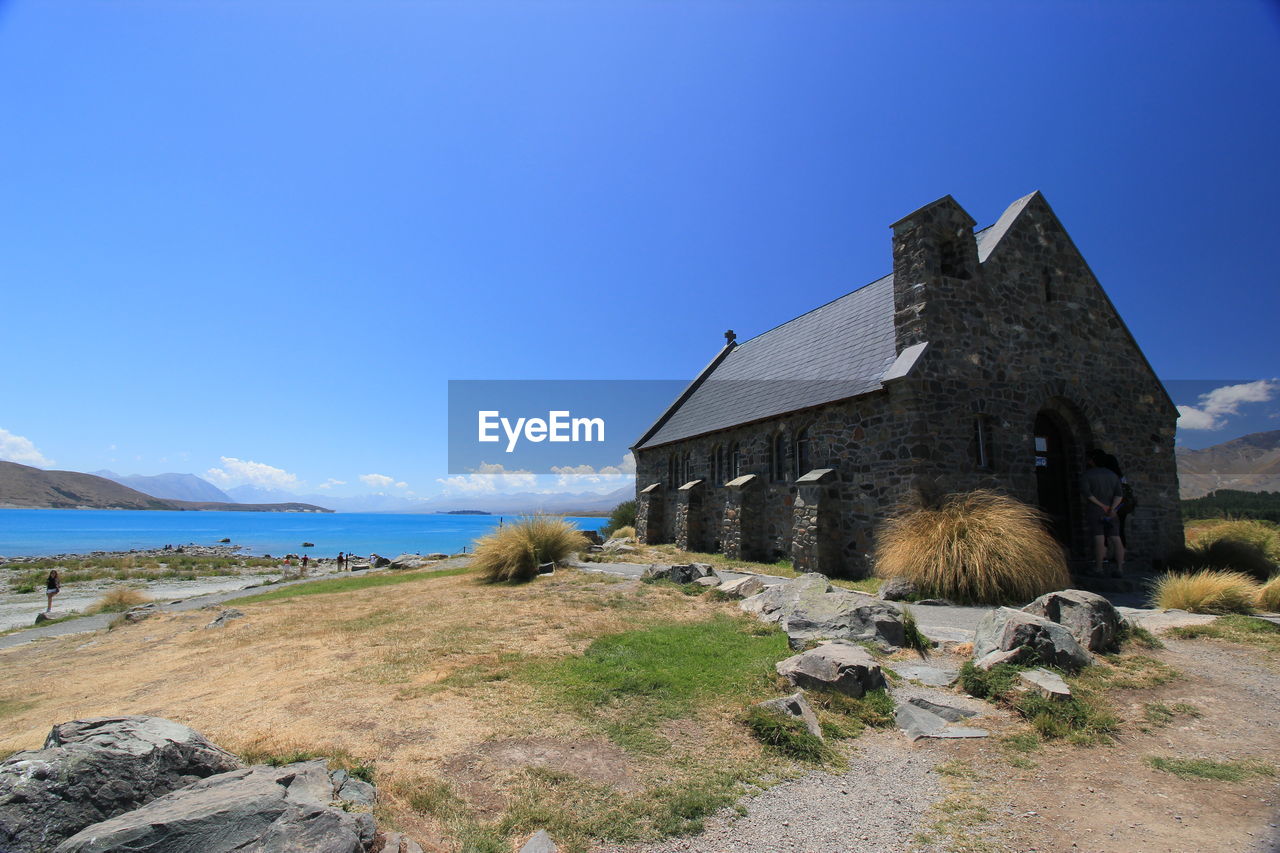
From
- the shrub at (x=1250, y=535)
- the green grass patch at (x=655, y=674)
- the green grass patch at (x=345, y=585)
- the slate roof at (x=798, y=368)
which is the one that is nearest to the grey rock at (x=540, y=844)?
the green grass patch at (x=655, y=674)

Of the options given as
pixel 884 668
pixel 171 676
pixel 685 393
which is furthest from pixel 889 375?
pixel 685 393

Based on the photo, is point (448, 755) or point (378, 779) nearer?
point (378, 779)

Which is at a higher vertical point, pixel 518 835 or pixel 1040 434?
pixel 1040 434

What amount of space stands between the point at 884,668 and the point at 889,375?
7594 millimetres

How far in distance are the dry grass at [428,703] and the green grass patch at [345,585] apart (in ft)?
11.9

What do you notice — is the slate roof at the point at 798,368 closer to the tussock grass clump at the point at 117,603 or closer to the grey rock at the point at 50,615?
the tussock grass clump at the point at 117,603

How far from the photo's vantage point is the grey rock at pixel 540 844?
317 centimetres

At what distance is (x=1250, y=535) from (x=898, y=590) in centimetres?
1193

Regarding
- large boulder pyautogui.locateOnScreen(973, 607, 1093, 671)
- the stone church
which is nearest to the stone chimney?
the stone church

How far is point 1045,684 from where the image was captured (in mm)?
5188

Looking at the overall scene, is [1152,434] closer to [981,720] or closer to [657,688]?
[981,720]

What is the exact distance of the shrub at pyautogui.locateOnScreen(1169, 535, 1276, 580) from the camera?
1261 cm

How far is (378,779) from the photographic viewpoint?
4008mm

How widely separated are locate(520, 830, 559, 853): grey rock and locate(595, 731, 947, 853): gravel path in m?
0.28
